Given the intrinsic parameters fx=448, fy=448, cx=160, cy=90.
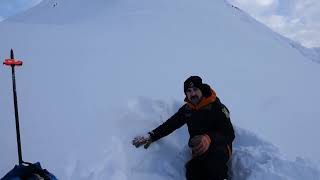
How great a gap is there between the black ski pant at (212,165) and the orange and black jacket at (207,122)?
0.28ft

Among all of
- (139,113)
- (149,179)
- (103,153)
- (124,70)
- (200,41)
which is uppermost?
(200,41)

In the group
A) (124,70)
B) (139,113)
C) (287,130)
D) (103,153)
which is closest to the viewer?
(103,153)

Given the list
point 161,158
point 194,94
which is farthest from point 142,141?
point 194,94

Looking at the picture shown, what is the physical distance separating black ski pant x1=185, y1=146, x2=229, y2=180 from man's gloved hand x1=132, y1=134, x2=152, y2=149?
624mm

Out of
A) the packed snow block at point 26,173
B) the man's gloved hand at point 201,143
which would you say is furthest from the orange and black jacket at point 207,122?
the packed snow block at point 26,173

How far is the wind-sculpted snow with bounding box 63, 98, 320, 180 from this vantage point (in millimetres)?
4395

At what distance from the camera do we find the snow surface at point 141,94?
470 cm

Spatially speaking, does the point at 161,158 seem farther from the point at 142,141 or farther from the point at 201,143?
the point at 201,143

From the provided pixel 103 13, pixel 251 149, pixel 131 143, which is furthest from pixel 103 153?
pixel 103 13

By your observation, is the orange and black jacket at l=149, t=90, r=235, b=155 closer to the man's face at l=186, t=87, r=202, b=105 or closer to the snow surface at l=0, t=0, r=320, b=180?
the man's face at l=186, t=87, r=202, b=105

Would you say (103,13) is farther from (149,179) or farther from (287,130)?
(149,179)

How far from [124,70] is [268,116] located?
232 cm

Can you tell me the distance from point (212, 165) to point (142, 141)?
876 mm

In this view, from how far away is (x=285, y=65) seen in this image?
9.30 metres
